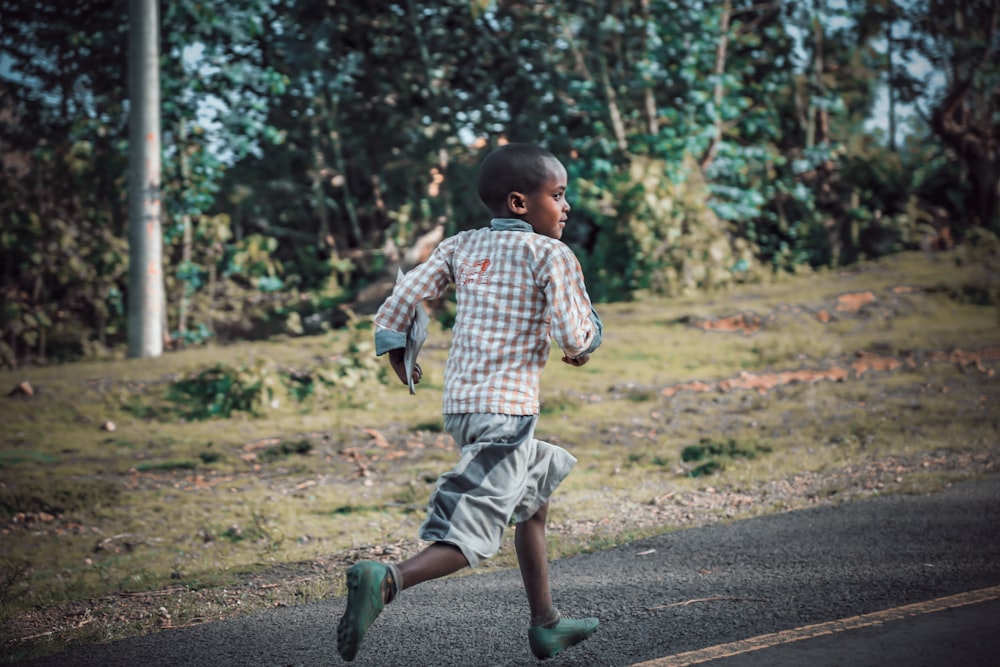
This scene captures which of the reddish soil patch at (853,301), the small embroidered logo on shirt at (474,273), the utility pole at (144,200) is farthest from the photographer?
the reddish soil patch at (853,301)

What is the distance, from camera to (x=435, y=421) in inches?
315

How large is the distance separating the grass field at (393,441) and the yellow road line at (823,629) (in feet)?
4.52

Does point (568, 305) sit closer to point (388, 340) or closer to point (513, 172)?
point (513, 172)

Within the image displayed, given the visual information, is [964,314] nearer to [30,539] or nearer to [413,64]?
[413,64]

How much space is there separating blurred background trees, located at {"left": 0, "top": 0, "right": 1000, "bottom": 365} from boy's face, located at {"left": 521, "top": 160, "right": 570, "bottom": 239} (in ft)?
24.8

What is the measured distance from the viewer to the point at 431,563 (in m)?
3.05

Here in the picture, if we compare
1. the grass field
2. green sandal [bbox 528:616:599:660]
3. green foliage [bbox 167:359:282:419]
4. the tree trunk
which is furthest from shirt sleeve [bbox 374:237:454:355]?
the tree trunk

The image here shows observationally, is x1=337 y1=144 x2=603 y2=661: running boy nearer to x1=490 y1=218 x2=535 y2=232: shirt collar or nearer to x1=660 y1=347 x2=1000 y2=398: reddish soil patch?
x1=490 y1=218 x2=535 y2=232: shirt collar

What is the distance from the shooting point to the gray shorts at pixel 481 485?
3.10 m

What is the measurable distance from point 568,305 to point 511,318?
0.19 metres

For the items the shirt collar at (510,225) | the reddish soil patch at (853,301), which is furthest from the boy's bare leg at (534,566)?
the reddish soil patch at (853,301)

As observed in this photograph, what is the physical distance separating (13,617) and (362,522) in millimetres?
1977

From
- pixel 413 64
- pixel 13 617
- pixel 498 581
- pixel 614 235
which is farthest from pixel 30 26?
pixel 498 581

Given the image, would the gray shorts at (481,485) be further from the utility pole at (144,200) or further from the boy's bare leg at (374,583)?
the utility pole at (144,200)
